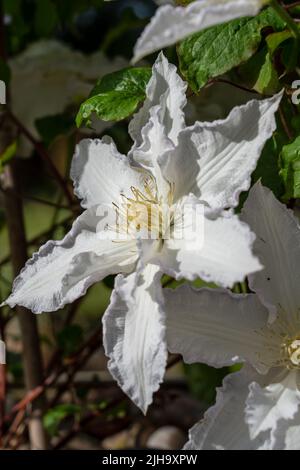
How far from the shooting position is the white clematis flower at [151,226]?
0.64 metres

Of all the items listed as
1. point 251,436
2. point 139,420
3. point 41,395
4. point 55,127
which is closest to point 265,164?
point 251,436

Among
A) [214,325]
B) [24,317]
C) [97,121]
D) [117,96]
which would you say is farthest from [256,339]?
[24,317]

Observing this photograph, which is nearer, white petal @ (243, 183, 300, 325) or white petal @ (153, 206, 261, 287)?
white petal @ (153, 206, 261, 287)

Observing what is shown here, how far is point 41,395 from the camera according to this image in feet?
3.92

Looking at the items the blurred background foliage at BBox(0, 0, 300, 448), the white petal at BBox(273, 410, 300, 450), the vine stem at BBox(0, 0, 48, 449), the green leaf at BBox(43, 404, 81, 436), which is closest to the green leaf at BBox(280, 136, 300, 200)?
the blurred background foliage at BBox(0, 0, 300, 448)

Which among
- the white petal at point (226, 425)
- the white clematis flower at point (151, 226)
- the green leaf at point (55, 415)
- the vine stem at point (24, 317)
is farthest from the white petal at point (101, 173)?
the green leaf at point (55, 415)

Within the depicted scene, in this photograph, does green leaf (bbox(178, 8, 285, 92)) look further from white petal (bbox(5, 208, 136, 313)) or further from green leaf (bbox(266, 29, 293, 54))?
white petal (bbox(5, 208, 136, 313))

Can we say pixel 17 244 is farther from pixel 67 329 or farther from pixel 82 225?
pixel 82 225

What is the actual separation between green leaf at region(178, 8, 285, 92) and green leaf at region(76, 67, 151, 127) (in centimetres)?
7

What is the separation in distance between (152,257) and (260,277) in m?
0.12

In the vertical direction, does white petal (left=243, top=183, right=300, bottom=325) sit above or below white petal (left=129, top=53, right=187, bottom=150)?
below

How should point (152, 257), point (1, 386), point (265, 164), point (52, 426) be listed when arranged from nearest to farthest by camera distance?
point (152, 257)
point (265, 164)
point (1, 386)
point (52, 426)

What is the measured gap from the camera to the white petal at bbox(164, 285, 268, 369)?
2.27ft

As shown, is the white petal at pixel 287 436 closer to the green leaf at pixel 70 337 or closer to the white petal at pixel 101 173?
the white petal at pixel 101 173
